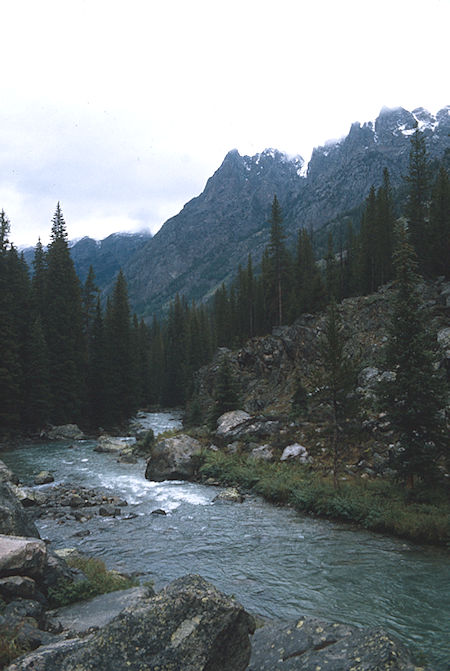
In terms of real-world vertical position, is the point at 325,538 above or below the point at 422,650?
below

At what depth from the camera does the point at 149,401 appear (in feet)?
288

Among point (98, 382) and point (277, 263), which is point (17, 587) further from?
point (277, 263)

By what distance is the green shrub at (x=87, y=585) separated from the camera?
27.7ft

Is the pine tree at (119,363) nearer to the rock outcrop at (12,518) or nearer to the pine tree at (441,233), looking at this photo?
the rock outcrop at (12,518)

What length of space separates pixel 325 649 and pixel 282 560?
25.3ft

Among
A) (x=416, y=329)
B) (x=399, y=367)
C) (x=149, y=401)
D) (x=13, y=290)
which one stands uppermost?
(x=13, y=290)

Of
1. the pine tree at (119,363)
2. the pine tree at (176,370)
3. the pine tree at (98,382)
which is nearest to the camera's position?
the pine tree at (98,382)

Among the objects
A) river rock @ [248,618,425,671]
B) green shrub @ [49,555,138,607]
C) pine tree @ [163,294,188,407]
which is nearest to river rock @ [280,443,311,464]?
green shrub @ [49,555,138,607]

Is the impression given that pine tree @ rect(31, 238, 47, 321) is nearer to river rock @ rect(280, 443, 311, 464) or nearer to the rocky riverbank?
river rock @ rect(280, 443, 311, 464)

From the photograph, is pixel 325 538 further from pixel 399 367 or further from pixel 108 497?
pixel 108 497

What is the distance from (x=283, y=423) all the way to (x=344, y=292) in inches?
1547

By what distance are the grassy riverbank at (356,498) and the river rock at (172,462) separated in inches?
63.1

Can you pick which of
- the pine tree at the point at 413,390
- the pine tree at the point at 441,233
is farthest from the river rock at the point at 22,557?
the pine tree at the point at 441,233

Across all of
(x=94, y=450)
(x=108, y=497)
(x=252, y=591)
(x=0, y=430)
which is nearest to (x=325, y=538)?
(x=252, y=591)
